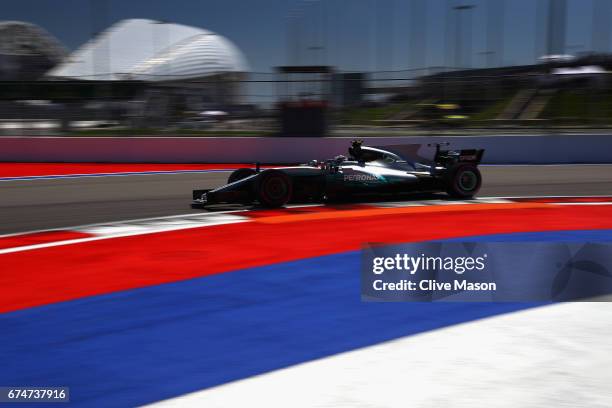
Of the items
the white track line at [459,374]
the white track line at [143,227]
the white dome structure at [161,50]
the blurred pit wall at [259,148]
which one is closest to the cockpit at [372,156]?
the white track line at [143,227]

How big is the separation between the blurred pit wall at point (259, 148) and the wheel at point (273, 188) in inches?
345

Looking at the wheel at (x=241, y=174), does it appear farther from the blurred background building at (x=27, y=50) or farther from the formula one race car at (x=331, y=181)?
the blurred background building at (x=27, y=50)

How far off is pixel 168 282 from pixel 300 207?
4265 millimetres

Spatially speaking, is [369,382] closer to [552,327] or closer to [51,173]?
[552,327]

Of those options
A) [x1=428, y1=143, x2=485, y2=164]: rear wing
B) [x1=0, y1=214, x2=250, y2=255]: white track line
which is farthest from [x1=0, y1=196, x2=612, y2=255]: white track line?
[x1=428, y1=143, x2=485, y2=164]: rear wing

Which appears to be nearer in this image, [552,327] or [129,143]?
[552,327]

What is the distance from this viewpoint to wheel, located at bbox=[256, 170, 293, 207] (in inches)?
377

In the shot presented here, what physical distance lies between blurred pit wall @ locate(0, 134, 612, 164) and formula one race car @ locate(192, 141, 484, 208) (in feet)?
26.9

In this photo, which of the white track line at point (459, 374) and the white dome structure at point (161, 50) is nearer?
the white track line at point (459, 374)

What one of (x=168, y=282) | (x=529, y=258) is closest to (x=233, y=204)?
(x=168, y=282)

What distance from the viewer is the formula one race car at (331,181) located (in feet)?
31.6

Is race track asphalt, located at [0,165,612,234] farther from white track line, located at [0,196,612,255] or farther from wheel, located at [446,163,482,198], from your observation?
wheel, located at [446,163,482,198]

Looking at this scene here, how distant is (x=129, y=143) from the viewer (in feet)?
63.0

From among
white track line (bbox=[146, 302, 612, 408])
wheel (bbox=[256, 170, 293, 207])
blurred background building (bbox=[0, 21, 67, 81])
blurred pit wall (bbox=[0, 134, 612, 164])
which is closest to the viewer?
white track line (bbox=[146, 302, 612, 408])
